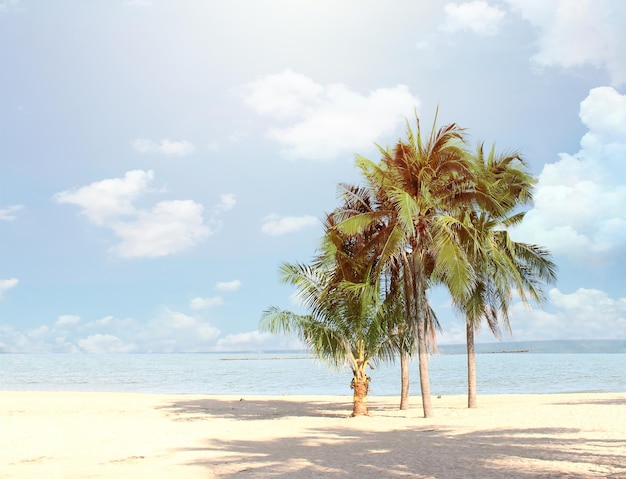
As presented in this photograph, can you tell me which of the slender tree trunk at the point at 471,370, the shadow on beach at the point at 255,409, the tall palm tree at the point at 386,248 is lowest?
the shadow on beach at the point at 255,409

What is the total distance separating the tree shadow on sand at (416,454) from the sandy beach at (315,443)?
2 centimetres

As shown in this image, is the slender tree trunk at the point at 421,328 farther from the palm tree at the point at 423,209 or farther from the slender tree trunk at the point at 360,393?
the slender tree trunk at the point at 360,393

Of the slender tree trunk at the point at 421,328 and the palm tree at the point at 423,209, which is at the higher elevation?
the palm tree at the point at 423,209

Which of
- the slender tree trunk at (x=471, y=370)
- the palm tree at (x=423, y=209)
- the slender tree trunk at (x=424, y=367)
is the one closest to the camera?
the palm tree at (x=423, y=209)

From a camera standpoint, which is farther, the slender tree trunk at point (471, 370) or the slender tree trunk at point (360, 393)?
the slender tree trunk at point (471, 370)

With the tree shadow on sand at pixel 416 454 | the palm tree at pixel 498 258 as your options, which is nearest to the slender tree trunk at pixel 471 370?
the palm tree at pixel 498 258

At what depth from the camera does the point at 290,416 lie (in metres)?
18.4

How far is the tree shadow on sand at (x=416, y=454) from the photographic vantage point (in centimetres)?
870

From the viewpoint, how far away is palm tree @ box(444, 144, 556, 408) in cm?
1817

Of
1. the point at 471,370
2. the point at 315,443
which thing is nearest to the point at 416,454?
the point at 315,443

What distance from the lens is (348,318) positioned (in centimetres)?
1758

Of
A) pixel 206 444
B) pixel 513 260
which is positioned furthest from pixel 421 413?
pixel 206 444

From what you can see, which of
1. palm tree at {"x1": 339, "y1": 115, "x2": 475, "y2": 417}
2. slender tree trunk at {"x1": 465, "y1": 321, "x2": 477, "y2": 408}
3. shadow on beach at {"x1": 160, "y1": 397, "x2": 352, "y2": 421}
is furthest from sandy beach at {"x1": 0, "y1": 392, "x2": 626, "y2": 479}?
palm tree at {"x1": 339, "y1": 115, "x2": 475, "y2": 417}

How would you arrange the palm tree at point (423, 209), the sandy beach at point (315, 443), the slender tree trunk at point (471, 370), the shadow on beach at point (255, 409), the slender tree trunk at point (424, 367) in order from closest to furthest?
the sandy beach at point (315, 443) → the palm tree at point (423, 209) → the slender tree trunk at point (424, 367) → the shadow on beach at point (255, 409) → the slender tree trunk at point (471, 370)
